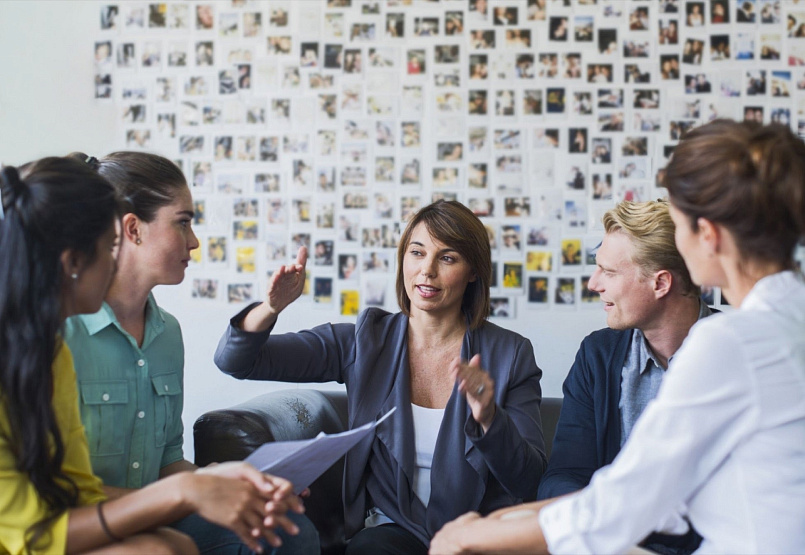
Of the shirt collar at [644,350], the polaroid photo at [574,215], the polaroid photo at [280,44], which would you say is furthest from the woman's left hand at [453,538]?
the polaroid photo at [280,44]

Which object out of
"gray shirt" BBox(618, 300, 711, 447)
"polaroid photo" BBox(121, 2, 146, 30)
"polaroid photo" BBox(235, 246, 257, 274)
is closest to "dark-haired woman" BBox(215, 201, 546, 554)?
"gray shirt" BBox(618, 300, 711, 447)

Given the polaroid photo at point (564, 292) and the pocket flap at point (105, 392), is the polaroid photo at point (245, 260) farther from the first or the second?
the pocket flap at point (105, 392)

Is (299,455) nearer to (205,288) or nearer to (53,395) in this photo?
(53,395)

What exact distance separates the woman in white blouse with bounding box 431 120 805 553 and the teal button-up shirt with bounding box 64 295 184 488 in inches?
33.3

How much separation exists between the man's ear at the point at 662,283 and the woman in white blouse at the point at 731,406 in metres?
0.76

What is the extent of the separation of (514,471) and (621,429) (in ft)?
0.98

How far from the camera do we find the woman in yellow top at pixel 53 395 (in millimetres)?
1132

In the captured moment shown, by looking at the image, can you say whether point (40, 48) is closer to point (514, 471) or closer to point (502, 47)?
point (502, 47)


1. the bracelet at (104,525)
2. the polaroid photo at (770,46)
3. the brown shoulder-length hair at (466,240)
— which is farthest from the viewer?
the polaroid photo at (770,46)

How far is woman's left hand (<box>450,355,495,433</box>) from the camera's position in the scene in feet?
5.29

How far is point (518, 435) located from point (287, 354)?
602 mm

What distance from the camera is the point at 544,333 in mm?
2758

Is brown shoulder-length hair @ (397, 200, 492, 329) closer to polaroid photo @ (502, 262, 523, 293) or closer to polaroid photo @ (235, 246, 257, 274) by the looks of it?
polaroid photo @ (502, 262, 523, 293)

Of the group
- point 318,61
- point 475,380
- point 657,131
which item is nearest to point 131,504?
point 475,380
